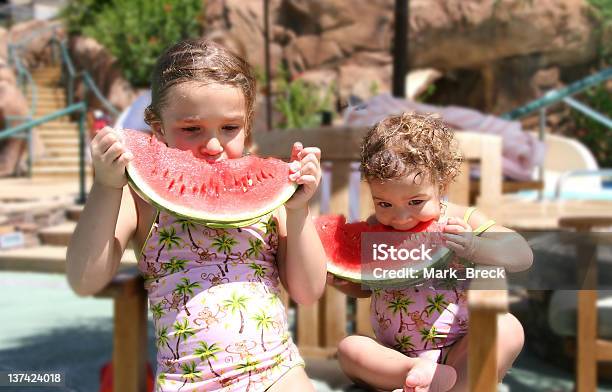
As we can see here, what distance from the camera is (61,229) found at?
889 centimetres

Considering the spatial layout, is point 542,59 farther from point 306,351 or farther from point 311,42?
point 306,351

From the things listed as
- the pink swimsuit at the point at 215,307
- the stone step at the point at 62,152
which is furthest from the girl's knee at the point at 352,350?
the stone step at the point at 62,152

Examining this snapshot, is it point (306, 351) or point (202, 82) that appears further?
point (306, 351)

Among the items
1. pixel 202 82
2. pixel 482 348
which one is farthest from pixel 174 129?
pixel 482 348

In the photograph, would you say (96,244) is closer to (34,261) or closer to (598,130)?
(34,261)

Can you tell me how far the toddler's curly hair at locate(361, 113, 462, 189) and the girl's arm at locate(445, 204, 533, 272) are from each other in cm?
17

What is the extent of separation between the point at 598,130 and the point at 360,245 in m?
15.0

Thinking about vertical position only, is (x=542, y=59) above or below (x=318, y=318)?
above

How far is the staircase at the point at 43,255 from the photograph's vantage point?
788 cm

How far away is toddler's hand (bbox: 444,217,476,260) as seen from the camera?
1.88 meters

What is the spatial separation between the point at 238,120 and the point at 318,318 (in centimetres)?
214

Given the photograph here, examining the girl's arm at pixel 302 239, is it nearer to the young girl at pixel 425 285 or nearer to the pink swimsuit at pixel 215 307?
the pink swimsuit at pixel 215 307

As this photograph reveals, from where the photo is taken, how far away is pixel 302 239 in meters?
1.91

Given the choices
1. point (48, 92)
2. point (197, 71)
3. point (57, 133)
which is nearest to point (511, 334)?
point (197, 71)
